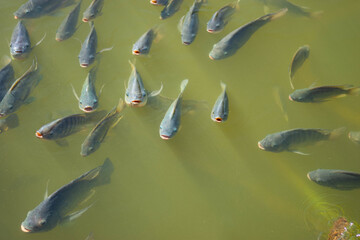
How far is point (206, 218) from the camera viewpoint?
3.46 meters

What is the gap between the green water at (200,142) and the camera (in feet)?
11.3

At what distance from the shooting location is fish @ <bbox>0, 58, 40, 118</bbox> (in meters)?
3.67

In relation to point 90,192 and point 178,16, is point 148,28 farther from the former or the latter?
point 90,192

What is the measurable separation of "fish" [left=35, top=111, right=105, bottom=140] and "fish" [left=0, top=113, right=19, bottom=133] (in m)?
0.63

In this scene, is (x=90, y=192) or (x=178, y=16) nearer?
(x=90, y=192)

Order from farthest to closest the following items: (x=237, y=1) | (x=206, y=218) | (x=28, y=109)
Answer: (x=237, y=1) → (x=28, y=109) → (x=206, y=218)

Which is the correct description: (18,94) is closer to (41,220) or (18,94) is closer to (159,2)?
(41,220)

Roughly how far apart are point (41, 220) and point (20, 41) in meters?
2.48

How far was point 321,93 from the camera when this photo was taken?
139 inches

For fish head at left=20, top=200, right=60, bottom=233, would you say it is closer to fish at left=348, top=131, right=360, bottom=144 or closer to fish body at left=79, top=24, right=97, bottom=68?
fish body at left=79, top=24, right=97, bottom=68

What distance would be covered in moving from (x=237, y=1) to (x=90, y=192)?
10.9ft

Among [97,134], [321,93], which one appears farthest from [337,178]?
[97,134]

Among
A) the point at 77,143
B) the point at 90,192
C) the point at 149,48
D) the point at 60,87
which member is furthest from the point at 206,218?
the point at 60,87

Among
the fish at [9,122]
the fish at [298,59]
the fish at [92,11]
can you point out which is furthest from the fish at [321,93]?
the fish at [9,122]
